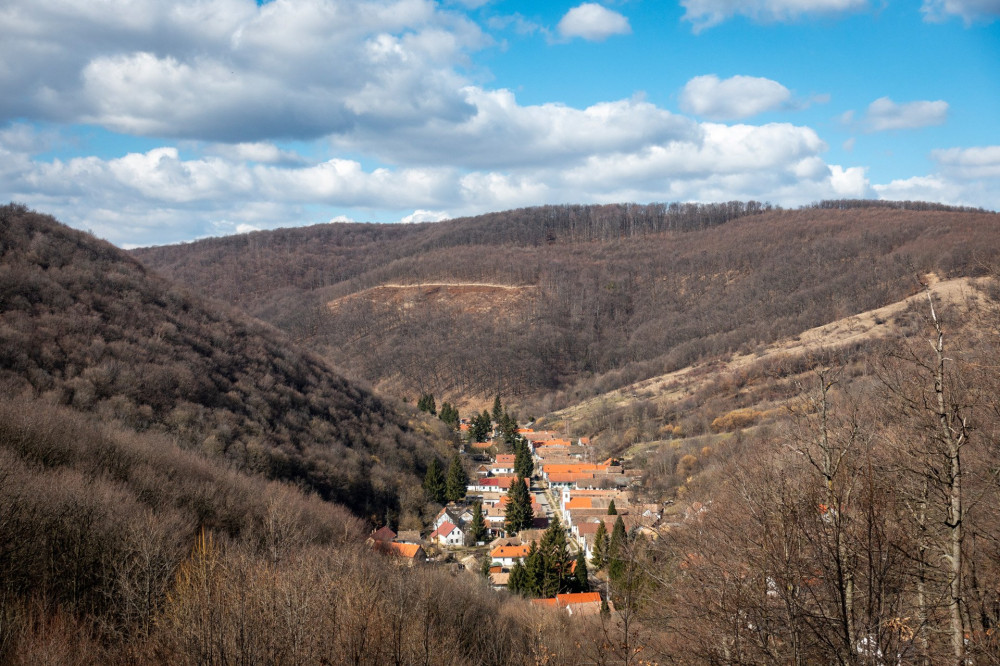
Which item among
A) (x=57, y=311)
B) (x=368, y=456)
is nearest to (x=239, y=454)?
(x=368, y=456)

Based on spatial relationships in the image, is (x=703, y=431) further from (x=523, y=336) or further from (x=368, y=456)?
(x=523, y=336)

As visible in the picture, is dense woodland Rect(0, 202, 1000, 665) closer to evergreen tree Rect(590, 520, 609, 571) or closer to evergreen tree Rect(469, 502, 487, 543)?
evergreen tree Rect(469, 502, 487, 543)

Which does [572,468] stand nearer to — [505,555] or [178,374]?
[505,555]

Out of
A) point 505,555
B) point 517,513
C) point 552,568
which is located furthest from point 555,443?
point 552,568

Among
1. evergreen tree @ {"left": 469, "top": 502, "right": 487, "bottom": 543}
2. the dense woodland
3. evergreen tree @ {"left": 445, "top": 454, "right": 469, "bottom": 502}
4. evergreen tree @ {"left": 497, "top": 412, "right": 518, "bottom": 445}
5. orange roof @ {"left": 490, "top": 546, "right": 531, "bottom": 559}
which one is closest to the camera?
the dense woodland

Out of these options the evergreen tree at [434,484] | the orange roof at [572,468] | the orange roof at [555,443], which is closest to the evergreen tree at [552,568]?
the evergreen tree at [434,484]

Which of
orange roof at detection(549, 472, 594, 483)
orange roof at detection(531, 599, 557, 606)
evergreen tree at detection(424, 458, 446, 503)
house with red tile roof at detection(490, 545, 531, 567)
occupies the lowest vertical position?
orange roof at detection(549, 472, 594, 483)

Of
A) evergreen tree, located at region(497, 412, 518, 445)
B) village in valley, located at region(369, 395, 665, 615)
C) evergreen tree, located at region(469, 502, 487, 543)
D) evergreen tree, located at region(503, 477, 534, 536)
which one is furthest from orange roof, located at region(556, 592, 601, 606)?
evergreen tree, located at region(497, 412, 518, 445)
